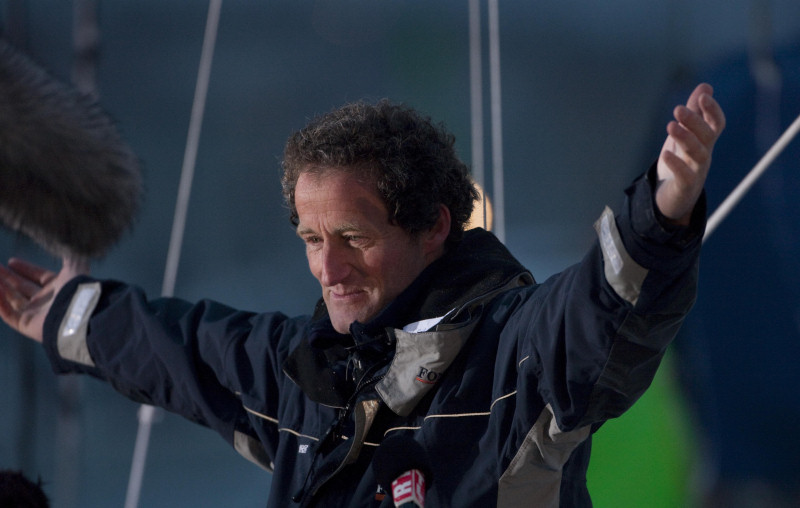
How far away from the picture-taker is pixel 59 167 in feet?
5.31

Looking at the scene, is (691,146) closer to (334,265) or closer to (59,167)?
(334,265)

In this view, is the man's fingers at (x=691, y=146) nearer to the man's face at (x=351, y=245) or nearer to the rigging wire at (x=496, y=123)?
the man's face at (x=351, y=245)

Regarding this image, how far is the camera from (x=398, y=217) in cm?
130

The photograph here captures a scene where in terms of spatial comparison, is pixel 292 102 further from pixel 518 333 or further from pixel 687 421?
pixel 518 333

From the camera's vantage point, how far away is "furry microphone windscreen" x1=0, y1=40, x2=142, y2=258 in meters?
1.55

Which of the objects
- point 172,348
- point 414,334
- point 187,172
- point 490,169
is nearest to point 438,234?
point 414,334

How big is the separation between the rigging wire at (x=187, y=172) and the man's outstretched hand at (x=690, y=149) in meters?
1.75

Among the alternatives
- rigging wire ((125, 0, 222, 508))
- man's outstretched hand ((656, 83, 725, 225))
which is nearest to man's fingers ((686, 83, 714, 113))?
man's outstretched hand ((656, 83, 725, 225))

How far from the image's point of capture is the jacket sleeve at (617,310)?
0.84 metres

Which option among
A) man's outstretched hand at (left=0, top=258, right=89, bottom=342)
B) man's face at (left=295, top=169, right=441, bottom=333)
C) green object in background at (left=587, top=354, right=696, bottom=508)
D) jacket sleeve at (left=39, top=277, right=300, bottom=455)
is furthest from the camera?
green object in background at (left=587, top=354, right=696, bottom=508)

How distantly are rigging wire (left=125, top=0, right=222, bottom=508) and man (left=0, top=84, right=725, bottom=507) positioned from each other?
67cm

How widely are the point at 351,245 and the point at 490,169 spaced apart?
969 millimetres

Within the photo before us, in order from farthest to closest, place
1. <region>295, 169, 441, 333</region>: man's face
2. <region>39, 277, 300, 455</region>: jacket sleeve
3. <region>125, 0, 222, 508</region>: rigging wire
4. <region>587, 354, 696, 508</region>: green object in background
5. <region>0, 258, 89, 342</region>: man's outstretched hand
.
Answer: <region>125, 0, 222, 508</region>: rigging wire < <region>587, 354, 696, 508</region>: green object in background < <region>0, 258, 89, 342</region>: man's outstretched hand < <region>39, 277, 300, 455</region>: jacket sleeve < <region>295, 169, 441, 333</region>: man's face

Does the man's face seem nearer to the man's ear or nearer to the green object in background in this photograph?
the man's ear
